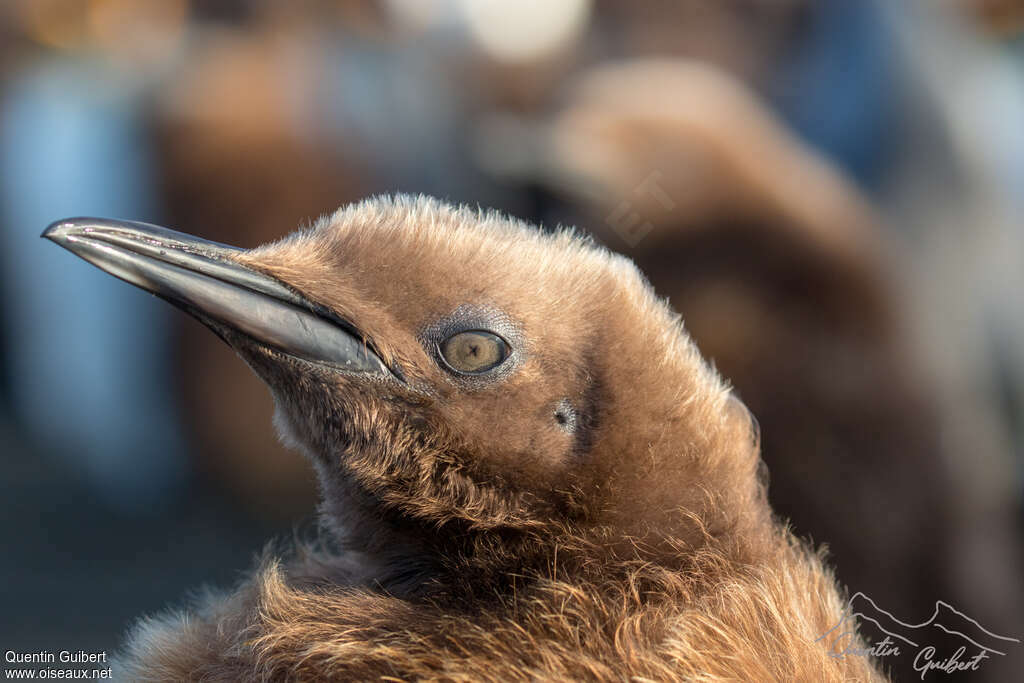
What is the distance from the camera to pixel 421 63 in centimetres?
272

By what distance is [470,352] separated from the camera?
1.83ft

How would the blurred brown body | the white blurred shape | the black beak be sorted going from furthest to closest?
the white blurred shape → the blurred brown body → the black beak

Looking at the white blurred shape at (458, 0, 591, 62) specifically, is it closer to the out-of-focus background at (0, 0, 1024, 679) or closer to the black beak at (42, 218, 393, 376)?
the out-of-focus background at (0, 0, 1024, 679)

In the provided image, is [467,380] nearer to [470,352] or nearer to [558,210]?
[470,352]

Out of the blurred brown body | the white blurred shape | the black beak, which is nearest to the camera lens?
the black beak

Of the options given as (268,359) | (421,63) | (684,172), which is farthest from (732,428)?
(421,63)

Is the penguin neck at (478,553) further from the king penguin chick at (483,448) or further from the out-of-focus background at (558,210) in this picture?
the out-of-focus background at (558,210)

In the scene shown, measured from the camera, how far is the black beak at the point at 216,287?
0.53 meters

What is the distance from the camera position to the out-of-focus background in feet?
4.61

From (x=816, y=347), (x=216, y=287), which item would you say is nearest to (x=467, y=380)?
(x=216, y=287)

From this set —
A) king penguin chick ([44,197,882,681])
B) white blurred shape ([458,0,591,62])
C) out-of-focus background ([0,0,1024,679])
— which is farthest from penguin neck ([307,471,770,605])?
white blurred shape ([458,0,591,62])

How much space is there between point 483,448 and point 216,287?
0.57ft

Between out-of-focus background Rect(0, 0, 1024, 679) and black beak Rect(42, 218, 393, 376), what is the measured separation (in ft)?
2.84

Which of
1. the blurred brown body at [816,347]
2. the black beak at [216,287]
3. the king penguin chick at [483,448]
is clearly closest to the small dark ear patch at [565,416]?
the king penguin chick at [483,448]
